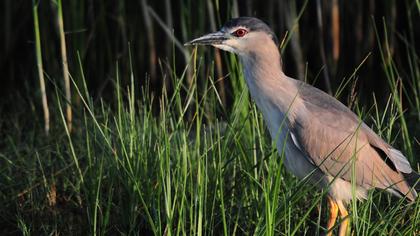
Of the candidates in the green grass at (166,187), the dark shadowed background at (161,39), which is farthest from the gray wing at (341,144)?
the dark shadowed background at (161,39)

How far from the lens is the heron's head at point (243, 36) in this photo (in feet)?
12.3

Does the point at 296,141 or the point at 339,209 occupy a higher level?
the point at 296,141

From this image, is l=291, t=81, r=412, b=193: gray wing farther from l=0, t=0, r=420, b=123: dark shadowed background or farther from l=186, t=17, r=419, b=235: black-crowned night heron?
l=0, t=0, r=420, b=123: dark shadowed background

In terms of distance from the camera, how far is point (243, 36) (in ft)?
12.3

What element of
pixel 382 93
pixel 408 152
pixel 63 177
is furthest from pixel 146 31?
pixel 408 152

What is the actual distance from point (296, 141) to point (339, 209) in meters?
0.36

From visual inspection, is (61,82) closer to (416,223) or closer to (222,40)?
(222,40)

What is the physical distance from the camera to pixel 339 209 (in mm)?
3658

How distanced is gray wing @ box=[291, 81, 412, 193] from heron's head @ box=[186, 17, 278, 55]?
0.90 feet

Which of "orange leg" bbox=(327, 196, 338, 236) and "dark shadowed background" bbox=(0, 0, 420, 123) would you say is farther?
"dark shadowed background" bbox=(0, 0, 420, 123)

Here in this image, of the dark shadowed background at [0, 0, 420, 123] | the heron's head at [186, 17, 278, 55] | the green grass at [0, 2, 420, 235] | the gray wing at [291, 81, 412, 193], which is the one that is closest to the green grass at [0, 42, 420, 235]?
the green grass at [0, 2, 420, 235]

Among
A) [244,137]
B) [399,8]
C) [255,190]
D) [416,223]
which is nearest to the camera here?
[416,223]

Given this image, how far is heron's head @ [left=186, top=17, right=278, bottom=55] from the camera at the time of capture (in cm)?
374

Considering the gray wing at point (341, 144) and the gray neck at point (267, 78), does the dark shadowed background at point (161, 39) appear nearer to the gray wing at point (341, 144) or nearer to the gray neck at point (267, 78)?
the gray neck at point (267, 78)
